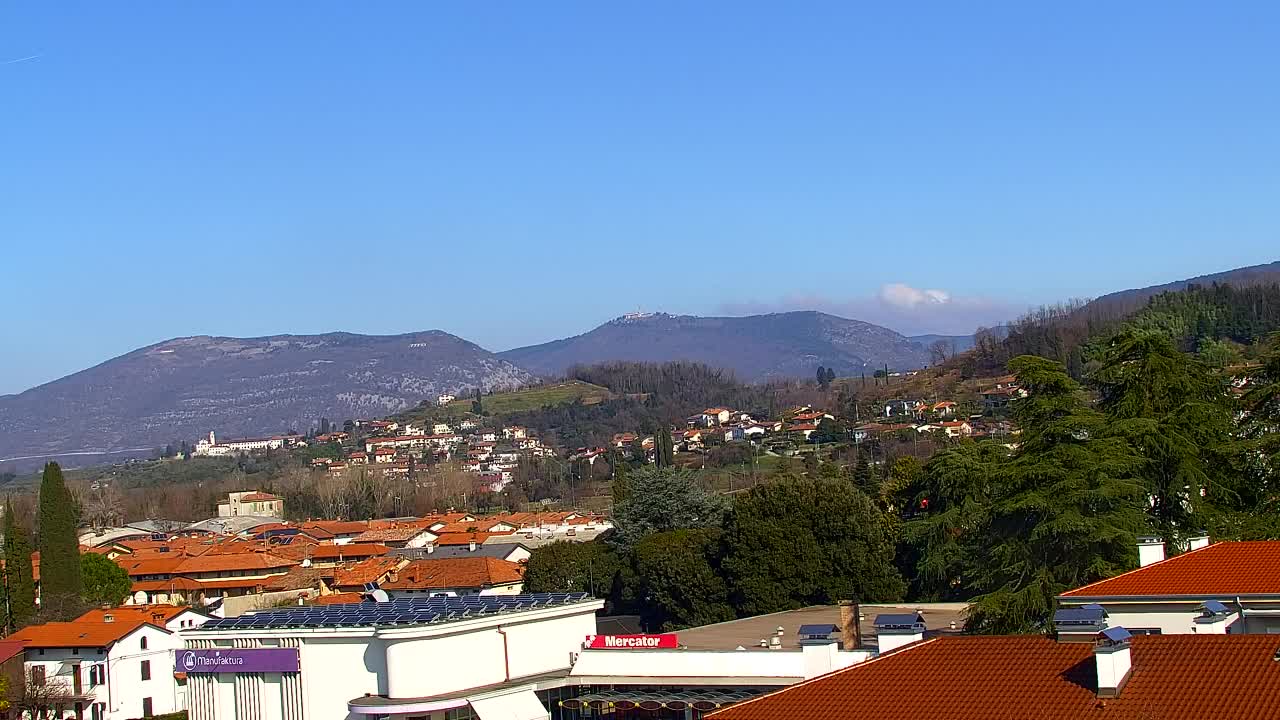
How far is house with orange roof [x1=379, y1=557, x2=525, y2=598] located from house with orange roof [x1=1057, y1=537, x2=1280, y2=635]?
44.1 metres

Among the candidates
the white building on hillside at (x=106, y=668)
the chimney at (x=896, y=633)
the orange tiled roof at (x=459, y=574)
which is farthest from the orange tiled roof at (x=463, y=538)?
the chimney at (x=896, y=633)

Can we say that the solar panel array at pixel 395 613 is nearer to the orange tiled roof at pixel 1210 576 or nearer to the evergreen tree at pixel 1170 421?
the orange tiled roof at pixel 1210 576

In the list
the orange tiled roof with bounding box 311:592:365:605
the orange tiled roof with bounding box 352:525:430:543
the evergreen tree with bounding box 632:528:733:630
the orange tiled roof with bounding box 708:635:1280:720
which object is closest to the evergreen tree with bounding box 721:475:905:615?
the evergreen tree with bounding box 632:528:733:630

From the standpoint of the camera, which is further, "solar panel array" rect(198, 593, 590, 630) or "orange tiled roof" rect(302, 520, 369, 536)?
"orange tiled roof" rect(302, 520, 369, 536)

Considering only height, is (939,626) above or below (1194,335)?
below

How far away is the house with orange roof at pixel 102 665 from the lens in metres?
44.9

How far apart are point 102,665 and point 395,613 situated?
68.3ft

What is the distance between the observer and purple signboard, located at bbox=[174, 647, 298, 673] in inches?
1086

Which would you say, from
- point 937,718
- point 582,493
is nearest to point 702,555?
point 937,718

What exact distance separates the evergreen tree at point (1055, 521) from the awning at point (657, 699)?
24.2ft

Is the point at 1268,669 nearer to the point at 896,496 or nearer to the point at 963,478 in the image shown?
the point at 963,478

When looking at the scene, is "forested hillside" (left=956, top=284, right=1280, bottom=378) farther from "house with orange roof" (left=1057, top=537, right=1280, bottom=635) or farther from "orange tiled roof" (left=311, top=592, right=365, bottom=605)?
"house with orange roof" (left=1057, top=537, right=1280, bottom=635)

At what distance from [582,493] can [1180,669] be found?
403 feet

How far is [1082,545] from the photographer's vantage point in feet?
99.0
